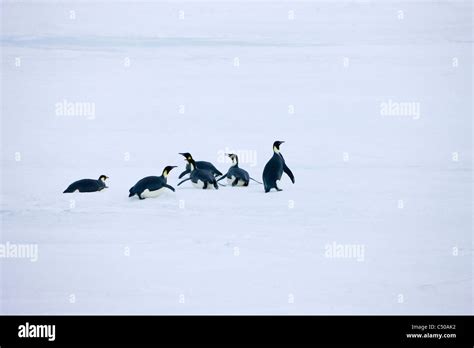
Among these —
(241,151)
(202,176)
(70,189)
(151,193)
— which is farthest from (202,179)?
(241,151)

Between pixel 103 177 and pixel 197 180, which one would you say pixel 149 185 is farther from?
pixel 103 177

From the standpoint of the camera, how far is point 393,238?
6902 mm

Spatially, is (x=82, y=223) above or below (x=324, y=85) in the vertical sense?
below

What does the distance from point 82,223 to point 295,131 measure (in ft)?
16.7

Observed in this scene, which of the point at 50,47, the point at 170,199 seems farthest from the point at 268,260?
the point at 50,47

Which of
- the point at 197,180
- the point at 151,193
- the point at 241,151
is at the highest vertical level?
the point at 241,151

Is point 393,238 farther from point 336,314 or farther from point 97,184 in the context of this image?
point 97,184

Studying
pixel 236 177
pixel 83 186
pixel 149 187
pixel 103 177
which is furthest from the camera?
pixel 103 177

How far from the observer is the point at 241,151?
10.6 m

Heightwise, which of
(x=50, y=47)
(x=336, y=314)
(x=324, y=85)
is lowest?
(x=336, y=314)

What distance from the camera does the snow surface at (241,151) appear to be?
5.96m

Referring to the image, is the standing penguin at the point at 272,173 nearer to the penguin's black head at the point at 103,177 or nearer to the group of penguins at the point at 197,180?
the group of penguins at the point at 197,180

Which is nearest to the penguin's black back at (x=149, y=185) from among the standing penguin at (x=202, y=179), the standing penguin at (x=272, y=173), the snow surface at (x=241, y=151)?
the snow surface at (x=241, y=151)

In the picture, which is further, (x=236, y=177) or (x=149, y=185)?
(x=236, y=177)
